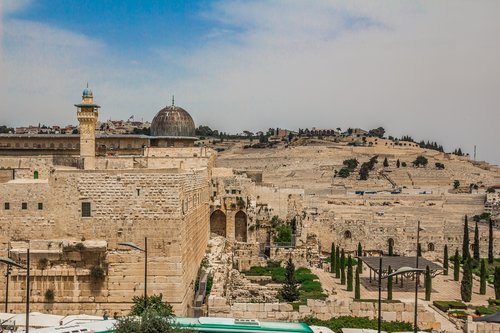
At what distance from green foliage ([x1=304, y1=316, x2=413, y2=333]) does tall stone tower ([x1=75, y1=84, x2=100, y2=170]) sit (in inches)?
481

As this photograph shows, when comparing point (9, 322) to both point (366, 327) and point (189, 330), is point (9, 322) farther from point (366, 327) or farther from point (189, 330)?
point (366, 327)

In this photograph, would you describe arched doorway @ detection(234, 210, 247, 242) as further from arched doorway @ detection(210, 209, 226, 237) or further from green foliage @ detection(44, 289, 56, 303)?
green foliage @ detection(44, 289, 56, 303)

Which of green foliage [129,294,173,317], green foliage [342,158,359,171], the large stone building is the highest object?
green foliage [342,158,359,171]

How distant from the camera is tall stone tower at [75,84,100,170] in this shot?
2416cm

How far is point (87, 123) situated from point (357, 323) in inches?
524

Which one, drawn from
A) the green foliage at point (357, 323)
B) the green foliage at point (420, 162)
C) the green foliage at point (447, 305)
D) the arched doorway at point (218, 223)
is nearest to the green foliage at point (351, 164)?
the green foliage at point (420, 162)

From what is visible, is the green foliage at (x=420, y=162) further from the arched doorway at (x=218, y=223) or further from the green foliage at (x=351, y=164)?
the arched doorway at (x=218, y=223)

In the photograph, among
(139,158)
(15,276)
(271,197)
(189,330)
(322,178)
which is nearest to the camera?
(189,330)

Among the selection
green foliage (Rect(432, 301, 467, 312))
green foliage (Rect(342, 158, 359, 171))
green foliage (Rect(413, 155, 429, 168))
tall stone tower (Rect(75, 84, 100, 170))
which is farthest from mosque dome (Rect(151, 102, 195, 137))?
green foliage (Rect(413, 155, 429, 168))

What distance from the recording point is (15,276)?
16766mm

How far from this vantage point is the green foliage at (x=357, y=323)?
1698 cm

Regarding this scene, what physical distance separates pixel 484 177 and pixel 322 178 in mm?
24073

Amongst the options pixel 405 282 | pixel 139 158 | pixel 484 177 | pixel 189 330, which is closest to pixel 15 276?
pixel 189 330

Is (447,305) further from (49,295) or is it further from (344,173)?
(344,173)
